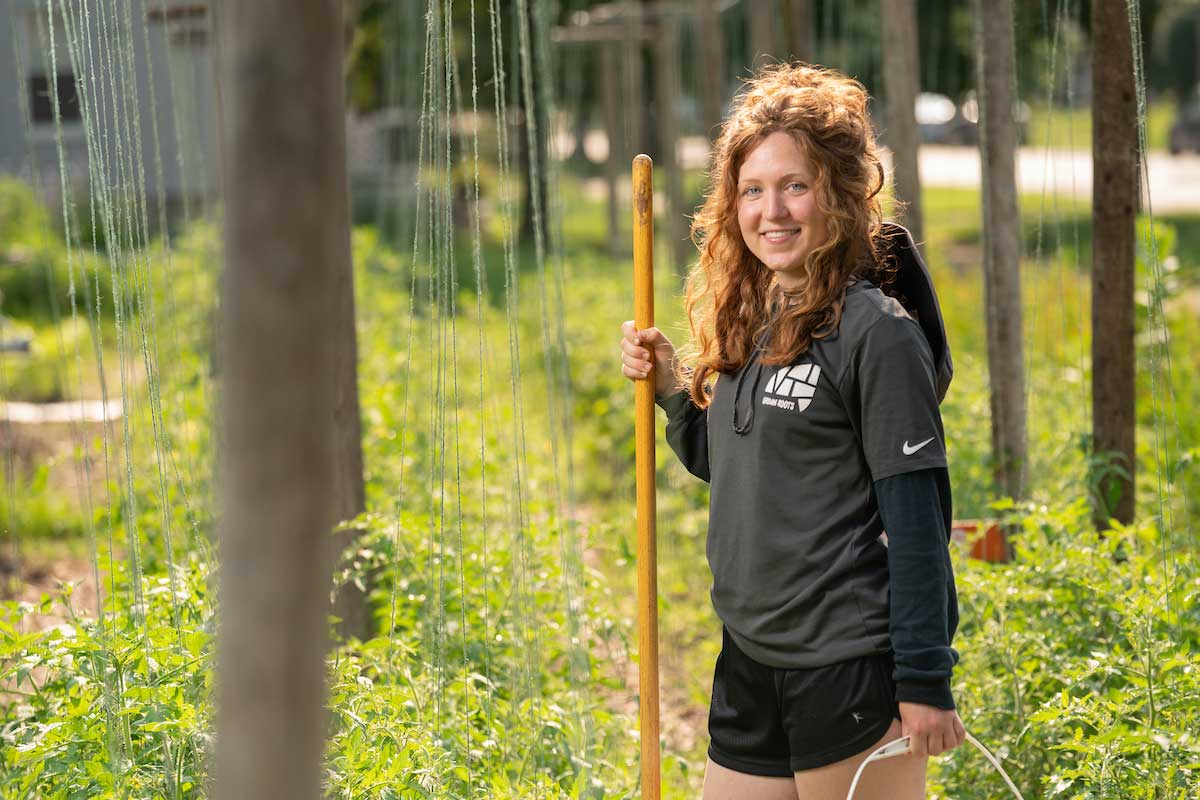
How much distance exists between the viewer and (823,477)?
73.8 inches

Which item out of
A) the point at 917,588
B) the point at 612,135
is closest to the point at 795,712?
the point at 917,588

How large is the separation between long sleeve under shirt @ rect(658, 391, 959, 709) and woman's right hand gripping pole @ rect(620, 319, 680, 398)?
50 cm

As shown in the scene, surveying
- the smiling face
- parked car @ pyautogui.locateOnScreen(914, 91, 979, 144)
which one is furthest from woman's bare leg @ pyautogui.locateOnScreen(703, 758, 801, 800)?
parked car @ pyautogui.locateOnScreen(914, 91, 979, 144)

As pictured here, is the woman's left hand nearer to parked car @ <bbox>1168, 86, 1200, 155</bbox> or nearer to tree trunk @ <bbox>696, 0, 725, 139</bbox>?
tree trunk @ <bbox>696, 0, 725, 139</bbox>

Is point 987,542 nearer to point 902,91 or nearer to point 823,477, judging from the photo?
point 902,91

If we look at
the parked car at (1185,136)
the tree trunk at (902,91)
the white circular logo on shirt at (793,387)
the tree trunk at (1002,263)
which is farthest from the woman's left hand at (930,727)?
the parked car at (1185,136)

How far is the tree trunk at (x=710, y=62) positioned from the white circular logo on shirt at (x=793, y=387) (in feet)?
15.9

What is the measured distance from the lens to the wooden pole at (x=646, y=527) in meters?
2.06

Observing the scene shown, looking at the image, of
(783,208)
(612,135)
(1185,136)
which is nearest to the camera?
(783,208)

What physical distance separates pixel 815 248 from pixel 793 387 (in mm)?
211

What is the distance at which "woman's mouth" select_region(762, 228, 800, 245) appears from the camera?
1.98m

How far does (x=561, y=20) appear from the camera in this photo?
52.5 ft

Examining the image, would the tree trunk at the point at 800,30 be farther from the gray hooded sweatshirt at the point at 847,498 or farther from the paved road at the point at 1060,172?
the paved road at the point at 1060,172

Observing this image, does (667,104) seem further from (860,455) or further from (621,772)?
(860,455)
